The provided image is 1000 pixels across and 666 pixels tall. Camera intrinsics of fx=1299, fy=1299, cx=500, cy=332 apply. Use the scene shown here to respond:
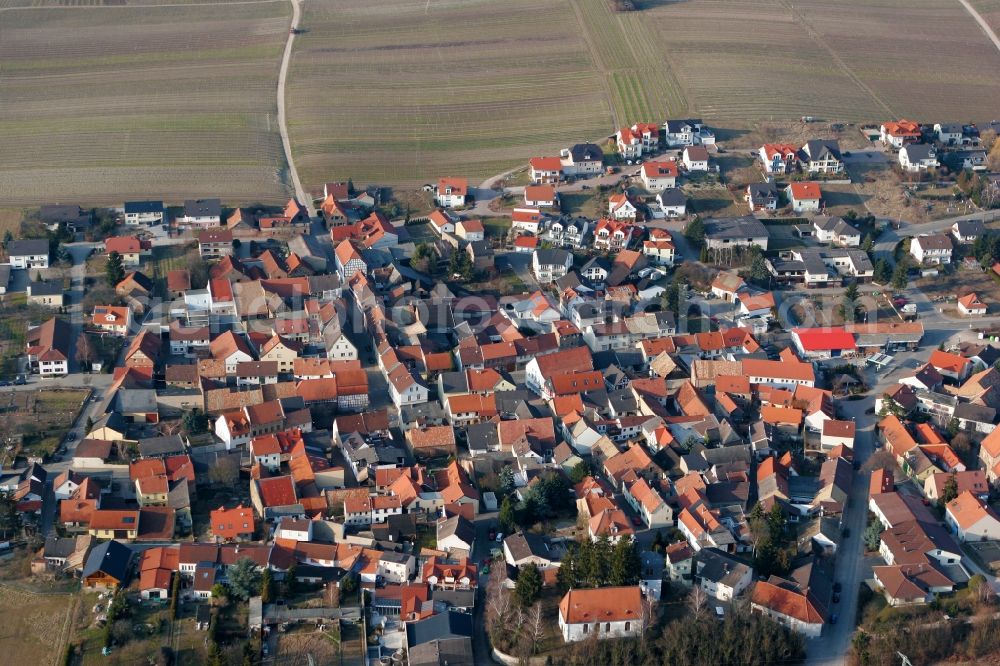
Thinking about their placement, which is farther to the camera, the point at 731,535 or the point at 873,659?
the point at 731,535

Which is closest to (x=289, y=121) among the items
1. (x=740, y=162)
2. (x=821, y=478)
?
(x=740, y=162)

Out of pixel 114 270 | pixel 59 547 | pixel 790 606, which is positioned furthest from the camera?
pixel 114 270

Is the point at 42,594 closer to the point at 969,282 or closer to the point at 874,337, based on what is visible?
the point at 874,337

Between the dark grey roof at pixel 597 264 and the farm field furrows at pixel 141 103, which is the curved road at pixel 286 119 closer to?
the farm field furrows at pixel 141 103

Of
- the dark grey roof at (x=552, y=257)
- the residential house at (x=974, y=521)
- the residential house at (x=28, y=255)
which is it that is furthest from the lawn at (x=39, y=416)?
the residential house at (x=974, y=521)

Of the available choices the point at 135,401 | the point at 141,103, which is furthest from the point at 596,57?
the point at 135,401

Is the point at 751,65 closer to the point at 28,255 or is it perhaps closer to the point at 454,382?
the point at 454,382
